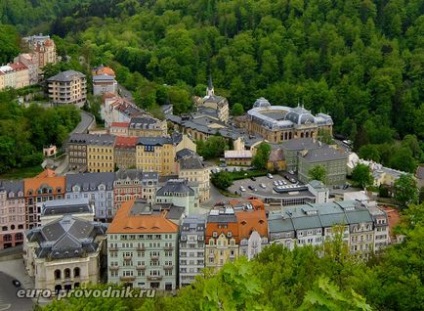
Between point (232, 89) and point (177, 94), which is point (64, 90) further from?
point (232, 89)

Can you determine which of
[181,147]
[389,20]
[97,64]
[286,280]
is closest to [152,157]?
[181,147]

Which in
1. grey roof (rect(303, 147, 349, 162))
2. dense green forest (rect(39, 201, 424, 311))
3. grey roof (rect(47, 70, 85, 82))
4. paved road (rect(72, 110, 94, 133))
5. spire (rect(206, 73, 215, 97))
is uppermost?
dense green forest (rect(39, 201, 424, 311))

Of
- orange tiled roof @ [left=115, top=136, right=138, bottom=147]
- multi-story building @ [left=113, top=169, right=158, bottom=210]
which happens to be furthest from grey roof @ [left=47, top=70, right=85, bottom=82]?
multi-story building @ [left=113, top=169, right=158, bottom=210]

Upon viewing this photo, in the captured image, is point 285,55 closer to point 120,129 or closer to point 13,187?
point 120,129

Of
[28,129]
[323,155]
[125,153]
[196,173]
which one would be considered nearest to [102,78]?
[28,129]

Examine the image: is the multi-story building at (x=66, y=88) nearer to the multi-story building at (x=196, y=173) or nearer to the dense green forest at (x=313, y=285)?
the multi-story building at (x=196, y=173)

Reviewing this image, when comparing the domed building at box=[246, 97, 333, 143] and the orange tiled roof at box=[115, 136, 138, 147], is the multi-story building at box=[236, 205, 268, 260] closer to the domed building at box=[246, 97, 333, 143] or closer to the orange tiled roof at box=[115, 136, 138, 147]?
the orange tiled roof at box=[115, 136, 138, 147]
